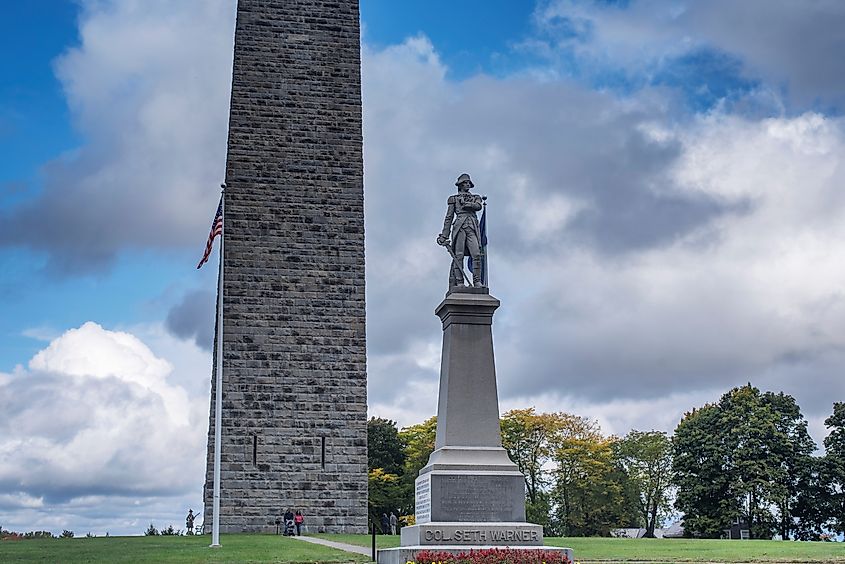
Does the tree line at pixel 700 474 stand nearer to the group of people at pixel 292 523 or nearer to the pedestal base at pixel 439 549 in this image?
the group of people at pixel 292 523

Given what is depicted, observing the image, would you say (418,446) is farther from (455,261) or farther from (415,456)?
(455,261)

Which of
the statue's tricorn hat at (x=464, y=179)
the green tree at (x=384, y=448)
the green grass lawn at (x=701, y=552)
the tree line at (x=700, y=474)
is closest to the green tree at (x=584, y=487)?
the tree line at (x=700, y=474)

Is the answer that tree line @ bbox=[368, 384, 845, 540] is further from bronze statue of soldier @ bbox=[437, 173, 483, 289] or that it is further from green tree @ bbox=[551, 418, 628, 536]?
bronze statue of soldier @ bbox=[437, 173, 483, 289]

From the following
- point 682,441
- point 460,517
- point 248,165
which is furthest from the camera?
point 682,441

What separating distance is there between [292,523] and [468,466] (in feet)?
58.8

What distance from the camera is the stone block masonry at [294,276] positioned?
113 feet

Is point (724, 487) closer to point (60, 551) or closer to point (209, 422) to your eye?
point (209, 422)

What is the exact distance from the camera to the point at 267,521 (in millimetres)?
33781

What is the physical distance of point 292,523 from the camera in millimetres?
32781

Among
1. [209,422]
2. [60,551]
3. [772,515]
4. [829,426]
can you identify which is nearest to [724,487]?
[772,515]

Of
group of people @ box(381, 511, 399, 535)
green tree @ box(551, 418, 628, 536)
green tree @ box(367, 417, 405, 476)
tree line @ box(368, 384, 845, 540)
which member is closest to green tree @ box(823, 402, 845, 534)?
tree line @ box(368, 384, 845, 540)

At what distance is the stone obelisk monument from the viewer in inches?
617

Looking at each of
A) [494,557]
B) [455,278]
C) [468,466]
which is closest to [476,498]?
[468,466]

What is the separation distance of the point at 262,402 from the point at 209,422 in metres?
2.04
